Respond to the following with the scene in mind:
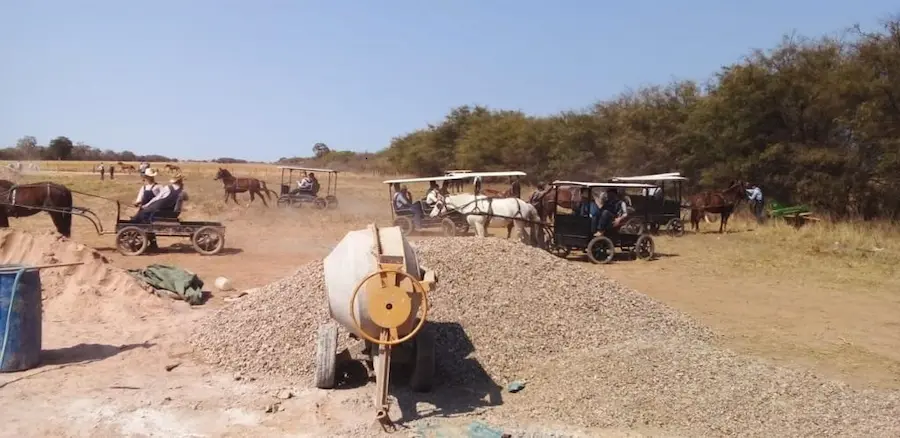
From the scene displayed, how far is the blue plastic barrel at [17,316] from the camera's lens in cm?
700

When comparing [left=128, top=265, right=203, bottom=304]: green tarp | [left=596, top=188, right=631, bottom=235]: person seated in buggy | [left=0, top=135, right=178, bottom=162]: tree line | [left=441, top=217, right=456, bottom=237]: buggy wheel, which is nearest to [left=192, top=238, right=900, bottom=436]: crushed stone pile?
[left=128, top=265, right=203, bottom=304]: green tarp

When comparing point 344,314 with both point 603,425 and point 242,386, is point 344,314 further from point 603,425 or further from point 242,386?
point 603,425

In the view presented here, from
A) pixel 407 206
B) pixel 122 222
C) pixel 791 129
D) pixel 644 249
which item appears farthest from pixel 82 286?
pixel 791 129

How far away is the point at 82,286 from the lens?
32.6 feet

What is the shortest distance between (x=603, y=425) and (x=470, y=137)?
48.4 meters

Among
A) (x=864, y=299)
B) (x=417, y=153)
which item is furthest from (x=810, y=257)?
(x=417, y=153)

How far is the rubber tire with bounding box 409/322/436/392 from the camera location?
6.57 meters

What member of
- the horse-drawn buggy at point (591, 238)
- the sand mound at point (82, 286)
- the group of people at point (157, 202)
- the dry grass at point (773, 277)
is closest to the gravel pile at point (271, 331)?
the sand mound at point (82, 286)

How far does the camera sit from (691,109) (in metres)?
31.7

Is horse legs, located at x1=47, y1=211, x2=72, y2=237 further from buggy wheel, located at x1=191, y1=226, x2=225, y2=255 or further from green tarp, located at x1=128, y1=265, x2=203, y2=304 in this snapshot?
green tarp, located at x1=128, y1=265, x2=203, y2=304

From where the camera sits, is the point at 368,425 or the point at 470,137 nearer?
the point at 368,425

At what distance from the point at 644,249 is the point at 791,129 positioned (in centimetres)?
1168

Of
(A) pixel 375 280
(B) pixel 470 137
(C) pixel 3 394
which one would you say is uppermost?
(B) pixel 470 137

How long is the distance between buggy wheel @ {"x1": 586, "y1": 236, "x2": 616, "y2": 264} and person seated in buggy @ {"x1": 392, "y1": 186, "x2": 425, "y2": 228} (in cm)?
510
